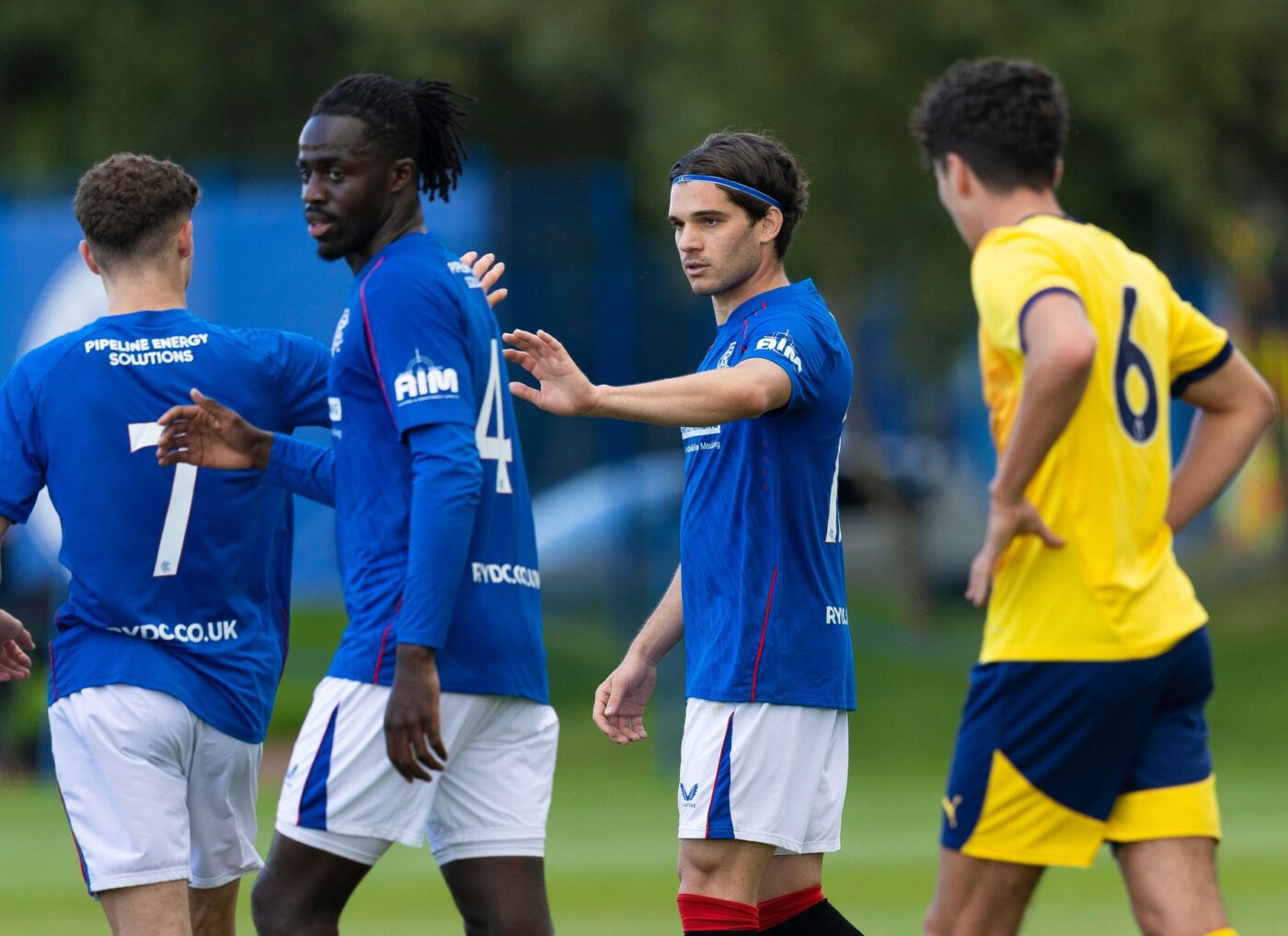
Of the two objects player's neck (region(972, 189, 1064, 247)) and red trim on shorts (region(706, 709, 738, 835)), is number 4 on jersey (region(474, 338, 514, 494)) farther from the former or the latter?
player's neck (region(972, 189, 1064, 247))

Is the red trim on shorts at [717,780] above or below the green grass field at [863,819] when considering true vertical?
above

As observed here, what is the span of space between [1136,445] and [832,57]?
47.2ft

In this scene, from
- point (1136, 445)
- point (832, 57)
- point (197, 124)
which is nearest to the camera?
point (1136, 445)

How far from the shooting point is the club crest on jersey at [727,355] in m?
5.64

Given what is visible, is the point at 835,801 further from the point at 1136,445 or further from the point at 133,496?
the point at 133,496

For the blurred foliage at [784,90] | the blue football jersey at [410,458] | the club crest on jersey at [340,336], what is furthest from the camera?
the blurred foliage at [784,90]

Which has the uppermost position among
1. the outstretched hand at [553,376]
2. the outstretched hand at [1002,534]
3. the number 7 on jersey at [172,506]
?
the outstretched hand at [553,376]

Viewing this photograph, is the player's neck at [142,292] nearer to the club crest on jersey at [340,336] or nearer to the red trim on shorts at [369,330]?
the club crest on jersey at [340,336]

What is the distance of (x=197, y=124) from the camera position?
25531 mm

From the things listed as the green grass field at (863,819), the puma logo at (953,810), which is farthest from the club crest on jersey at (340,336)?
the green grass field at (863,819)

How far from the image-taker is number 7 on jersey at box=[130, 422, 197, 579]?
5590 mm

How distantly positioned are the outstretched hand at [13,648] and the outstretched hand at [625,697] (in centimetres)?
164

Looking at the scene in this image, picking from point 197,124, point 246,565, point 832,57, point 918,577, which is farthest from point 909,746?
point 246,565

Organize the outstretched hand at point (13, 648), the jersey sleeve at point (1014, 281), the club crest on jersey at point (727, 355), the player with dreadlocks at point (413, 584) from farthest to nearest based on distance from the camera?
the outstretched hand at point (13, 648) → the club crest on jersey at point (727, 355) → the player with dreadlocks at point (413, 584) → the jersey sleeve at point (1014, 281)
